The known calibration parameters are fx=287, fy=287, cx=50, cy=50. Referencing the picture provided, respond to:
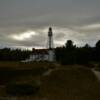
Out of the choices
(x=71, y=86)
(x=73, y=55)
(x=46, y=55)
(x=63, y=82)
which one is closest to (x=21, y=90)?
(x=71, y=86)

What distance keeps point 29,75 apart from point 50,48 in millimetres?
60277

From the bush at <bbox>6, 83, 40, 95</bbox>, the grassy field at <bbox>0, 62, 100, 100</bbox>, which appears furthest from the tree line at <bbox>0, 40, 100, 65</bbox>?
the bush at <bbox>6, 83, 40, 95</bbox>

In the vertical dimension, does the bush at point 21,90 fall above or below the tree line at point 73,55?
below

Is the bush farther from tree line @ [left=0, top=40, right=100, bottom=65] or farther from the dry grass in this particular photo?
tree line @ [left=0, top=40, right=100, bottom=65]

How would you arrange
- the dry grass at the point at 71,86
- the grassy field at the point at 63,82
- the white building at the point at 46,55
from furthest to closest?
1. the white building at the point at 46,55
2. the grassy field at the point at 63,82
3. the dry grass at the point at 71,86

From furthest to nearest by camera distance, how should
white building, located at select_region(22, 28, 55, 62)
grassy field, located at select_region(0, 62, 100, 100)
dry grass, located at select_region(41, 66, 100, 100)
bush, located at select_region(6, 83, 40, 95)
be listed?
white building, located at select_region(22, 28, 55, 62), bush, located at select_region(6, 83, 40, 95), grassy field, located at select_region(0, 62, 100, 100), dry grass, located at select_region(41, 66, 100, 100)

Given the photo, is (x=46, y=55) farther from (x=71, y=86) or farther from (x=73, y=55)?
(x=71, y=86)

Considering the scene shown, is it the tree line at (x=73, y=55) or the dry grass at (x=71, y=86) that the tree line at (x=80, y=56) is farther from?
the dry grass at (x=71, y=86)

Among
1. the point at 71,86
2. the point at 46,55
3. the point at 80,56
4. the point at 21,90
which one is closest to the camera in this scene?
the point at 21,90

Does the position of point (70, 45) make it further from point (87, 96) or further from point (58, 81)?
point (87, 96)

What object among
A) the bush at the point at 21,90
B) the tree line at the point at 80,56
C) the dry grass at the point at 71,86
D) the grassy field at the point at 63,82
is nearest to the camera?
the dry grass at the point at 71,86

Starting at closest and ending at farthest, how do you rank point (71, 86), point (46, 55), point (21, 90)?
point (21, 90) → point (71, 86) → point (46, 55)

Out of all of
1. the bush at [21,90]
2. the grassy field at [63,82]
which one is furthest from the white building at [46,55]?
the bush at [21,90]

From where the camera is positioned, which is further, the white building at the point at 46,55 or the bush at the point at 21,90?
the white building at the point at 46,55
